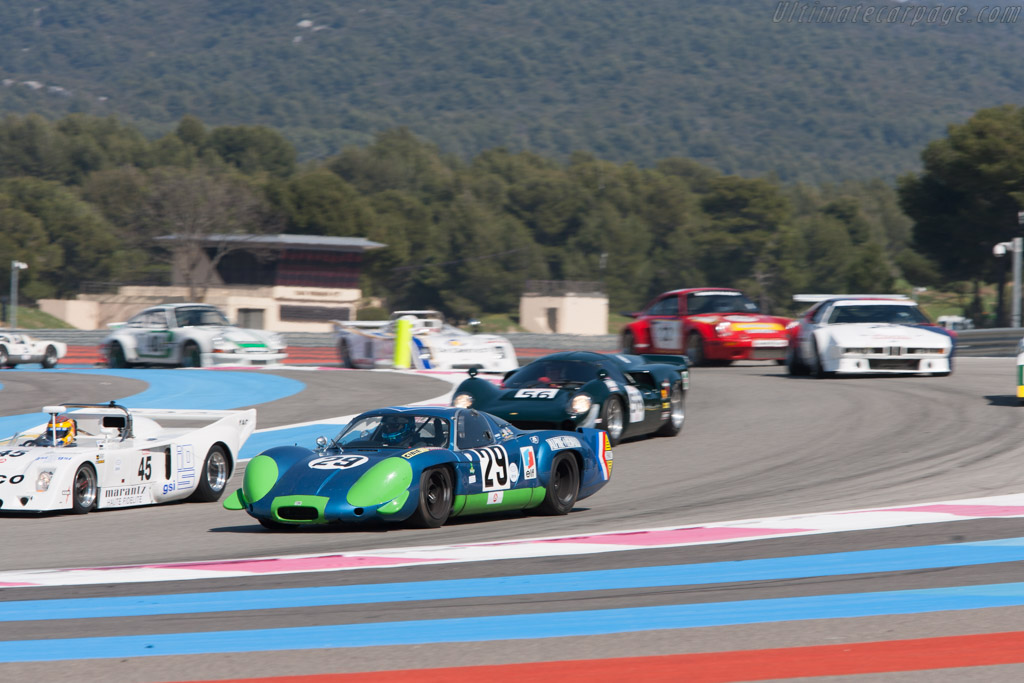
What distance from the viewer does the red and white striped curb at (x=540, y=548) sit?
→ 6.89 metres

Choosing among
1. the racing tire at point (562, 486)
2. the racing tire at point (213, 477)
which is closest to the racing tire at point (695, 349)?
the racing tire at point (213, 477)

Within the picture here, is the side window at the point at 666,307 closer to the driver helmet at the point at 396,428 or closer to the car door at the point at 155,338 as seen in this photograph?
the car door at the point at 155,338

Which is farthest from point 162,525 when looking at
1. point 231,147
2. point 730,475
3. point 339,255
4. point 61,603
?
point 231,147

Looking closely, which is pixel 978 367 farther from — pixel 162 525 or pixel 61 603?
pixel 61 603

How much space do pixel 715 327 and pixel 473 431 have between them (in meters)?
13.8

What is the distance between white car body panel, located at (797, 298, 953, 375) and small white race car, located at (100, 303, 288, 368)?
1173 centimetres

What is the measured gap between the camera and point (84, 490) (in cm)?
989

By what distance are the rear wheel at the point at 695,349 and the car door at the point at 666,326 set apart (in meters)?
0.17

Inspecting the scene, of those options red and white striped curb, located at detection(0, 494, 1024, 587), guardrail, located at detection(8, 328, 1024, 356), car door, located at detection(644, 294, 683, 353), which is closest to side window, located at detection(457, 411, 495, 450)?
red and white striped curb, located at detection(0, 494, 1024, 587)

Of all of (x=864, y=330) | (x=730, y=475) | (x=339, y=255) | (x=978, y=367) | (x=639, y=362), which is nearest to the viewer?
(x=730, y=475)

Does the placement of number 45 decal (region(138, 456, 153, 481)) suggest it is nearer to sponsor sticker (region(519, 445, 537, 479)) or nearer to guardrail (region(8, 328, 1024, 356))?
sponsor sticker (region(519, 445, 537, 479))

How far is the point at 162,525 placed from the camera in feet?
30.8

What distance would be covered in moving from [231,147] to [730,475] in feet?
423

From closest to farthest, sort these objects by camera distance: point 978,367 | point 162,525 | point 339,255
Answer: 1. point 162,525
2. point 978,367
3. point 339,255
